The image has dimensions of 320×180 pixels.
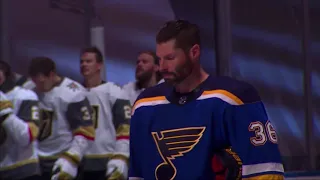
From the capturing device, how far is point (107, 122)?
4.45 metres

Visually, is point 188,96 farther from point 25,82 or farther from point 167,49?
point 25,82

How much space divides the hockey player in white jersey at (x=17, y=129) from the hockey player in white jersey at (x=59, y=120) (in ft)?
0.59

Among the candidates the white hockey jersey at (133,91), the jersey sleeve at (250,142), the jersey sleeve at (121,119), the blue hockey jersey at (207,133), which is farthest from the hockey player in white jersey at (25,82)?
the jersey sleeve at (250,142)

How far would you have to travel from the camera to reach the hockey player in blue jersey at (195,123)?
196cm

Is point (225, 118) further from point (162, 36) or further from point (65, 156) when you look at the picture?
point (65, 156)

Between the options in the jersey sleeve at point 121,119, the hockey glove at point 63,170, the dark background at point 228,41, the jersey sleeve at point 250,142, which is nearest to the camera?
the jersey sleeve at point 250,142

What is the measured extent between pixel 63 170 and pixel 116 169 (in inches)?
14.4

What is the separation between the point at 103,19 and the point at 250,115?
3678 millimetres

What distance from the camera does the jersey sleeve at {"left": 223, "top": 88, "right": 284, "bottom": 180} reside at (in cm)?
195

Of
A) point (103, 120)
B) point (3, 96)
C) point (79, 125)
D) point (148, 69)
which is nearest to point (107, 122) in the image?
point (103, 120)

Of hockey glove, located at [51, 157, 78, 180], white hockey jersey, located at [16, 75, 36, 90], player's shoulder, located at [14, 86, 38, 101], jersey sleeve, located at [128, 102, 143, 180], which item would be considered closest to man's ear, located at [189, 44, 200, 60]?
jersey sleeve, located at [128, 102, 143, 180]

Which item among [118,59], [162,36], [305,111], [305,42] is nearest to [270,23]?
[305,42]

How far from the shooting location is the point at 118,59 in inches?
219

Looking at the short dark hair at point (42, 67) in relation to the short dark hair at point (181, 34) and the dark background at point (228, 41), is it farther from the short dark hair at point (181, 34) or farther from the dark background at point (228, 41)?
the short dark hair at point (181, 34)
